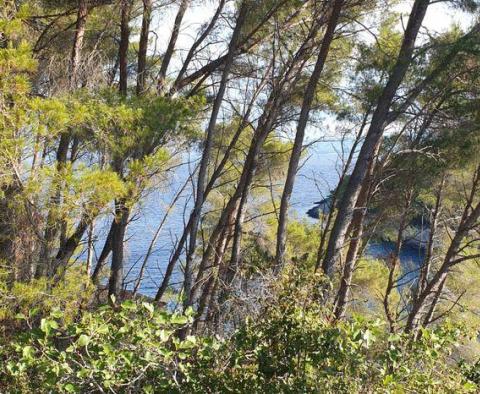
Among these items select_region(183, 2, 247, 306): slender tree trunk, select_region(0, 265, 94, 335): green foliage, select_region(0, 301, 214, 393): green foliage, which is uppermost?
select_region(183, 2, 247, 306): slender tree trunk

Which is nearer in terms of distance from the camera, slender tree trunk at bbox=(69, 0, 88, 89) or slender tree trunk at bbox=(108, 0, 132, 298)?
slender tree trunk at bbox=(69, 0, 88, 89)

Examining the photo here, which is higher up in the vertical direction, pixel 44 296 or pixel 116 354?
pixel 116 354

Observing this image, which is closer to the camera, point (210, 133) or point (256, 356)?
point (256, 356)

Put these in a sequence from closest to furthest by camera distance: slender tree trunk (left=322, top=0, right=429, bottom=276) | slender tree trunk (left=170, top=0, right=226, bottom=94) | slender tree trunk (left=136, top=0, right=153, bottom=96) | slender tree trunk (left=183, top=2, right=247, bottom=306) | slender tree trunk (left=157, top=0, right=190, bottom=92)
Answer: slender tree trunk (left=322, top=0, right=429, bottom=276) → slender tree trunk (left=136, top=0, right=153, bottom=96) → slender tree trunk (left=183, top=2, right=247, bottom=306) → slender tree trunk (left=157, top=0, right=190, bottom=92) → slender tree trunk (left=170, top=0, right=226, bottom=94)

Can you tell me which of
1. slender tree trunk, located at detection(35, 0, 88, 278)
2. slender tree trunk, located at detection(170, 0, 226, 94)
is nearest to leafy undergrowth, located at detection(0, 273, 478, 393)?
slender tree trunk, located at detection(35, 0, 88, 278)

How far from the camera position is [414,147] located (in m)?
6.51

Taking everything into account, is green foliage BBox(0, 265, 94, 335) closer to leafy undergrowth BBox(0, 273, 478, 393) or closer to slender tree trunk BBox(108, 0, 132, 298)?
slender tree trunk BBox(108, 0, 132, 298)

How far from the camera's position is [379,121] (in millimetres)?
5262

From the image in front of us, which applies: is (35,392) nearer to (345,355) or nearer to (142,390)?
(142,390)

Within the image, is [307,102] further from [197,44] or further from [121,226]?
[121,226]

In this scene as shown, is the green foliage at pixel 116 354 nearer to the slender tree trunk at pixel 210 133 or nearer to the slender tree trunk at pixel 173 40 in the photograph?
the slender tree trunk at pixel 210 133

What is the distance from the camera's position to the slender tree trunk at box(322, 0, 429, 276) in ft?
17.0

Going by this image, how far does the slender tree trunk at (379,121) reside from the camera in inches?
204

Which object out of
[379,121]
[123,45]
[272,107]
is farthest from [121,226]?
[379,121]
